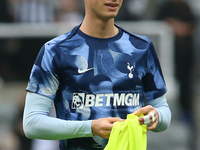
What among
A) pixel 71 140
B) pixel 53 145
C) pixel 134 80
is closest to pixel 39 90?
pixel 71 140

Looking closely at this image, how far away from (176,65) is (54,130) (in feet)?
16.2

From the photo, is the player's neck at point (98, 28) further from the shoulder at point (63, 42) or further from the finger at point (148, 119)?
the finger at point (148, 119)

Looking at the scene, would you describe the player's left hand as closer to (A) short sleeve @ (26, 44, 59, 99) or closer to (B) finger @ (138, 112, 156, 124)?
(B) finger @ (138, 112, 156, 124)

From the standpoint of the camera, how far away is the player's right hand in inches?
115

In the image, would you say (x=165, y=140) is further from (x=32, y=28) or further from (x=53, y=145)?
(x=32, y=28)

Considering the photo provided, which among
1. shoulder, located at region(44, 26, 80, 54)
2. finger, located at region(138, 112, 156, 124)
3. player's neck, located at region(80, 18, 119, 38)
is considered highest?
player's neck, located at region(80, 18, 119, 38)

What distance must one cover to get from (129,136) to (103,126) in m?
0.20

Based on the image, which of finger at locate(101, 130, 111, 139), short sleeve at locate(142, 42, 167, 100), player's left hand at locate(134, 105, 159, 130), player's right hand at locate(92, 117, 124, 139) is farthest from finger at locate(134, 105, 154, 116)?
short sleeve at locate(142, 42, 167, 100)

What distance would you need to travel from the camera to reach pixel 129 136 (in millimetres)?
2992

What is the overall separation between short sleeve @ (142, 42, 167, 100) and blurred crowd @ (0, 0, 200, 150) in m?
4.18

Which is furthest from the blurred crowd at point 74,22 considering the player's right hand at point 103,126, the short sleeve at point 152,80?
the player's right hand at point 103,126

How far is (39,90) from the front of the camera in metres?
3.10

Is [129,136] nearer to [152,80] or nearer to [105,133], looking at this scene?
[105,133]

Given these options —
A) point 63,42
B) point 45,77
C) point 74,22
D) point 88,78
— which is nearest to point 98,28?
point 63,42
